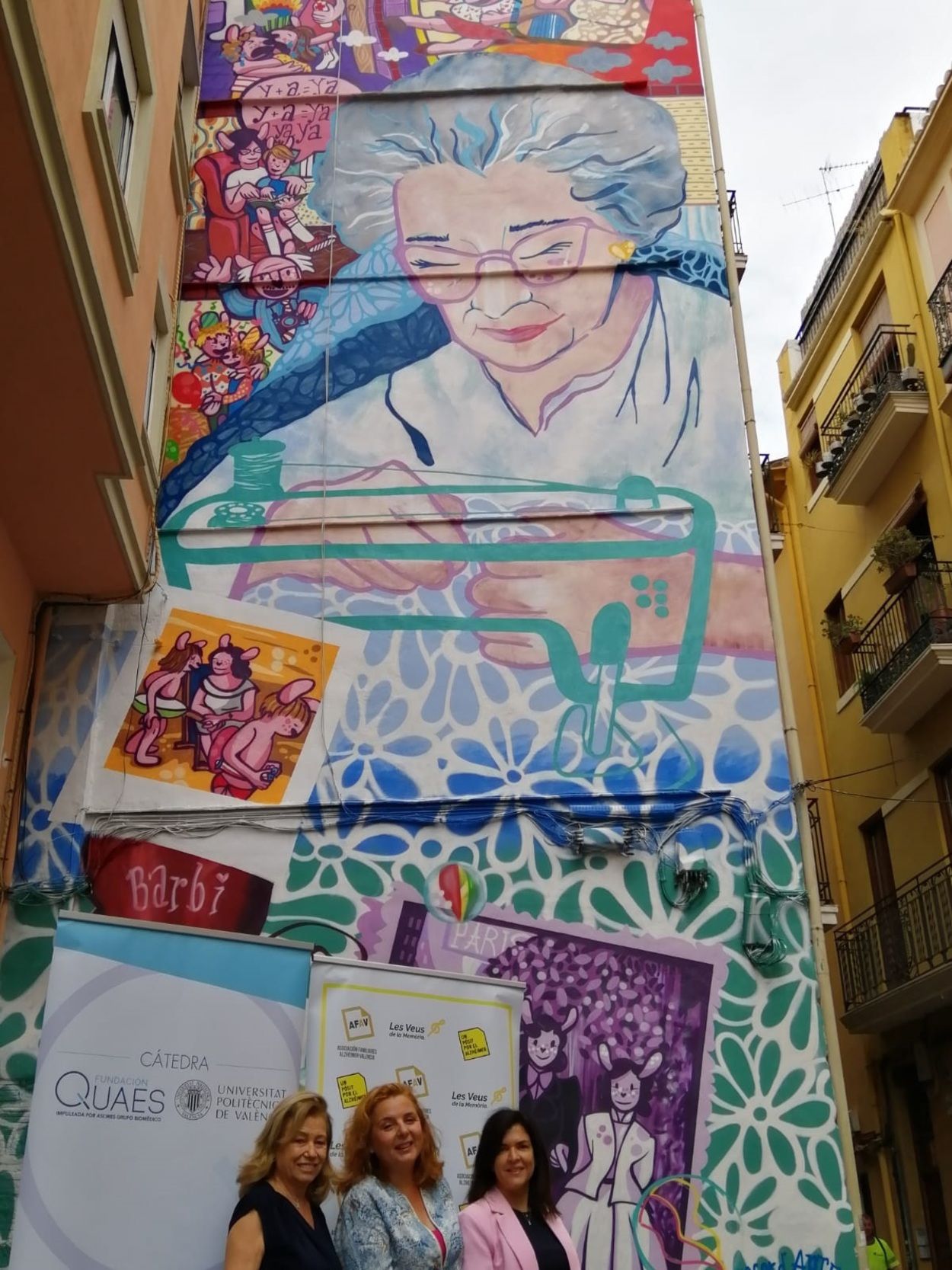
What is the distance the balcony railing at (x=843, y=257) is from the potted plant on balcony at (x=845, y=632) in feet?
15.8

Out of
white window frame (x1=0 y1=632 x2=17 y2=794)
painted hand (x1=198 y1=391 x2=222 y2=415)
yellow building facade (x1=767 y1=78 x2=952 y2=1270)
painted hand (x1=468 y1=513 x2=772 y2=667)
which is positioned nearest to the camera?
white window frame (x1=0 y1=632 x2=17 y2=794)

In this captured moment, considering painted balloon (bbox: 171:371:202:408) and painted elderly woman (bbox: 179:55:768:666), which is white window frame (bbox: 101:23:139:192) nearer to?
painted balloon (bbox: 171:371:202:408)

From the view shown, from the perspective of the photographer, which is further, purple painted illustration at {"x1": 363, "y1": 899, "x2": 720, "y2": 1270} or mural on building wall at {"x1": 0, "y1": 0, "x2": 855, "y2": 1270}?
mural on building wall at {"x1": 0, "y1": 0, "x2": 855, "y2": 1270}

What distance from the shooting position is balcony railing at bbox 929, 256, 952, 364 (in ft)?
48.6

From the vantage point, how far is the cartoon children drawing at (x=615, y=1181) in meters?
7.03

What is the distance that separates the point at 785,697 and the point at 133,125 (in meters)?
5.50

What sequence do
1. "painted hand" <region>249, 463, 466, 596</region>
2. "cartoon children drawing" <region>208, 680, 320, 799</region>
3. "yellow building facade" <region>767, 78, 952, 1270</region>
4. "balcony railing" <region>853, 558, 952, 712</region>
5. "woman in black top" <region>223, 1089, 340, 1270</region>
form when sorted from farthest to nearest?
1. "yellow building facade" <region>767, 78, 952, 1270</region>
2. "balcony railing" <region>853, 558, 952, 712</region>
3. "painted hand" <region>249, 463, 466, 596</region>
4. "cartoon children drawing" <region>208, 680, 320, 799</region>
5. "woman in black top" <region>223, 1089, 340, 1270</region>

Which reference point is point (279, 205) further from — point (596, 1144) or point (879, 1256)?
point (879, 1256)

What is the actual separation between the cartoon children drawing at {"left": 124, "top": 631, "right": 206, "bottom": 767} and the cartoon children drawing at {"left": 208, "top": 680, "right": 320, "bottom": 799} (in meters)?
0.36

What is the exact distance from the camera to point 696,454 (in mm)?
9188

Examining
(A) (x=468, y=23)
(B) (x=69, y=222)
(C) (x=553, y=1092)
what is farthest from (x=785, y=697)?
(A) (x=468, y=23)

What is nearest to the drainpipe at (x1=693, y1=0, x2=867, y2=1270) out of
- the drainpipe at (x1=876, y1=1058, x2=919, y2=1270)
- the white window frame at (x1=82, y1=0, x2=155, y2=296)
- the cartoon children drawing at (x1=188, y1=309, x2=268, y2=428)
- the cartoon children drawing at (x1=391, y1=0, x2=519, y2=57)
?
the cartoon children drawing at (x1=391, y1=0, x2=519, y2=57)

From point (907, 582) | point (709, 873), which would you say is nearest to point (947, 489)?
point (907, 582)

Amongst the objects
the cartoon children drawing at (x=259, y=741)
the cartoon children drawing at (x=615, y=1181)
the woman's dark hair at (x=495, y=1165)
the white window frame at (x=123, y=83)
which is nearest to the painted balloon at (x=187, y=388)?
the white window frame at (x=123, y=83)
